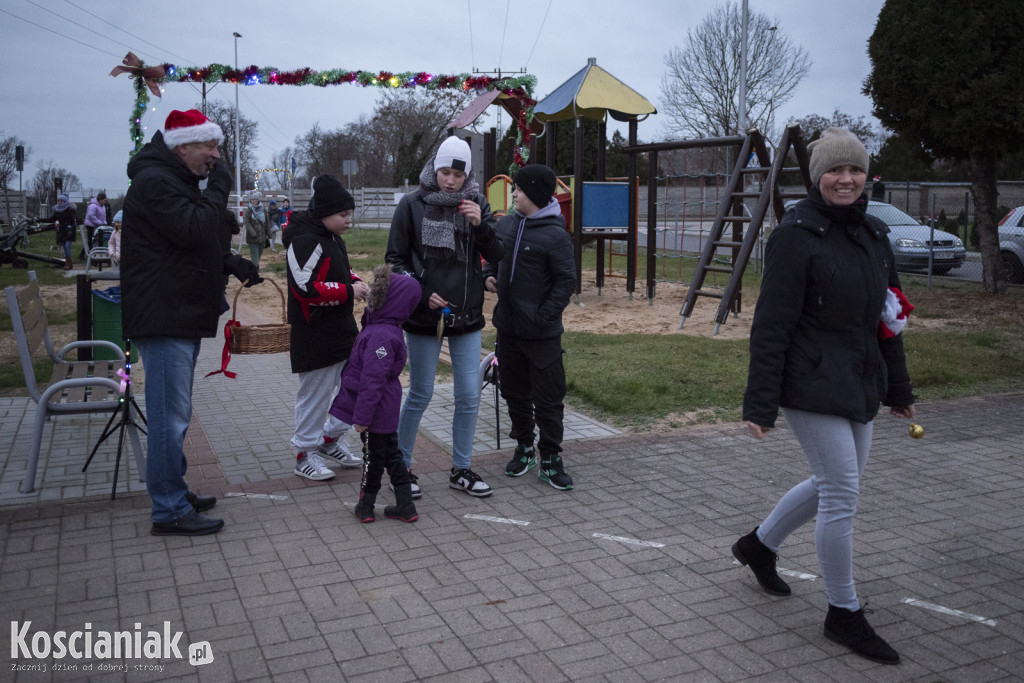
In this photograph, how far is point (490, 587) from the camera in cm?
402

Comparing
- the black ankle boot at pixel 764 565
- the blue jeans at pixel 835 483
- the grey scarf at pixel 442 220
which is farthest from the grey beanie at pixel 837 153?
the grey scarf at pixel 442 220

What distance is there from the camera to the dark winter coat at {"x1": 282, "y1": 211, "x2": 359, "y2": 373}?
5.08 metres

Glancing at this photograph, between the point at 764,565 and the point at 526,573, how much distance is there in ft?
3.56

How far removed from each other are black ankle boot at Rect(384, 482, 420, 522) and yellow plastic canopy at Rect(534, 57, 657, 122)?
1086cm

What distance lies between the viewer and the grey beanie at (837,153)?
3410mm

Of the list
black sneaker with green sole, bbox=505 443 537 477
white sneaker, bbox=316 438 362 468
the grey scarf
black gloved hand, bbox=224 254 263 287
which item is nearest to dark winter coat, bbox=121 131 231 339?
black gloved hand, bbox=224 254 263 287

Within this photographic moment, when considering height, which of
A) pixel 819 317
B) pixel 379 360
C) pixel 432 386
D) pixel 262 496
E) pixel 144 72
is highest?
pixel 144 72

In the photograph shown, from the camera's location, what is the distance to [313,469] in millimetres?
5496

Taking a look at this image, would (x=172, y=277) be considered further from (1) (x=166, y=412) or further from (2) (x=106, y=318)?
(2) (x=106, y=318)

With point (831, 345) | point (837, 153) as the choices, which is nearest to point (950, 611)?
point (831, 345)

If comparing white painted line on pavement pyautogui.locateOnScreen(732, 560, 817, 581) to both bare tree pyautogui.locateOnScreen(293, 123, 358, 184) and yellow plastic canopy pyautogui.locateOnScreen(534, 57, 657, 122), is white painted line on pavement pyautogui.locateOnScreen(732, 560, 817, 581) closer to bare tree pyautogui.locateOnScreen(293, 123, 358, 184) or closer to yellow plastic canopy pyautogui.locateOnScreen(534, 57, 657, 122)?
yellow plastic canopy pyautogui.locateOnScreen(534, 57, 657, 122)

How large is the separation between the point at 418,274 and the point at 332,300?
539 millimetres

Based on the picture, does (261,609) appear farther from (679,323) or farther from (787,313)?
(679,323)

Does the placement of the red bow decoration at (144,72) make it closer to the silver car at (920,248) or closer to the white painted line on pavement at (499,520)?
the white painted line on pavement at (499,520)
